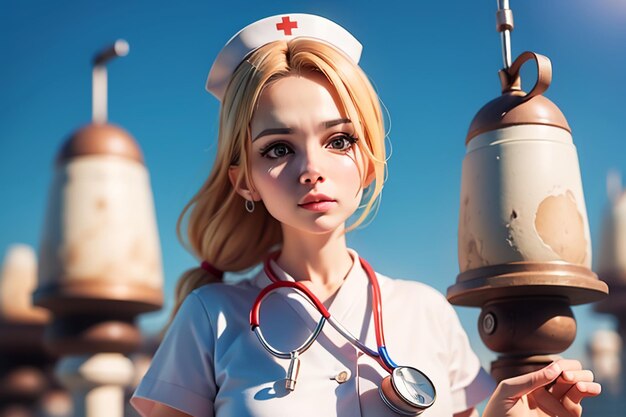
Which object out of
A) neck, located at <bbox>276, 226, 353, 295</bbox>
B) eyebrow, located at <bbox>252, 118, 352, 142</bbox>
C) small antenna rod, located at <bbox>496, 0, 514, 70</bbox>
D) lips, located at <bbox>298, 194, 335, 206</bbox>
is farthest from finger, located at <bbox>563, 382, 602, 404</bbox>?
small antenna rod, located at <bbox>496, 0, 514, 70</bbox>

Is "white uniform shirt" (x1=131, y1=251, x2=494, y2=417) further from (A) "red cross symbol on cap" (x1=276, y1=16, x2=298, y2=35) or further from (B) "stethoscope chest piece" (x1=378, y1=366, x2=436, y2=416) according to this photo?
(A) "red cross symbol on cap" (x1=276, y1=16, x2=298, y2=35)

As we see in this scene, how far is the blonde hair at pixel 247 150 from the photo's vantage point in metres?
1.93

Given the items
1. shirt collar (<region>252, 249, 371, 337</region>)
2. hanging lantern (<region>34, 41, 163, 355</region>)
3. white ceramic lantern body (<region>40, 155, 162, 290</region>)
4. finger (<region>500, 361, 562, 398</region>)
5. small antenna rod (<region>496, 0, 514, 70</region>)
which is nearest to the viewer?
finger (<region>500, 361, 562, 398</region>)

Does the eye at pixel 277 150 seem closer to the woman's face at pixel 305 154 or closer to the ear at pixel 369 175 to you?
the woman's face at pixel 305 154

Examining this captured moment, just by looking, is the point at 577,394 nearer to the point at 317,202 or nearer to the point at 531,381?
the point at 531,381

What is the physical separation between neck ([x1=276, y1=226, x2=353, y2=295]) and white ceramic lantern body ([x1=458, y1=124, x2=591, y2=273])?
48 centimetres

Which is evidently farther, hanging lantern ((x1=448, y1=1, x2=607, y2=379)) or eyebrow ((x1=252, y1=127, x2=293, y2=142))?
hanging lantern ((x1=448, y1=1, x2=607, y2=379))

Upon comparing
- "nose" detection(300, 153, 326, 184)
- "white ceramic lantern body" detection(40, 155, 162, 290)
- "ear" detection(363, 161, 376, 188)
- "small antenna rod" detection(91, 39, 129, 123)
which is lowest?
"nose" detection(300, 153, 326, 184)

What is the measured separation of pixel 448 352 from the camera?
2.00 metres

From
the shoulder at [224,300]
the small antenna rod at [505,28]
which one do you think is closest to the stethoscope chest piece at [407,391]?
the shoulder at [224,300]

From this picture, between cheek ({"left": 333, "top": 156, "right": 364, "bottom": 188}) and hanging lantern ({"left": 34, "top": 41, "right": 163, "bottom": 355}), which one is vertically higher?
hanging lantern ({"left": 34, "top": 41, "right": 163, "bottom": 355})

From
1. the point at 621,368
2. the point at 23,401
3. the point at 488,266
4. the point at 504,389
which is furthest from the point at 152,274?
the point at 621,368

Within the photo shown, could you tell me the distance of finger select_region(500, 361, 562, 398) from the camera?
1830 mm

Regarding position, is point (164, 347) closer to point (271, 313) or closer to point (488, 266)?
point (271, 313)
